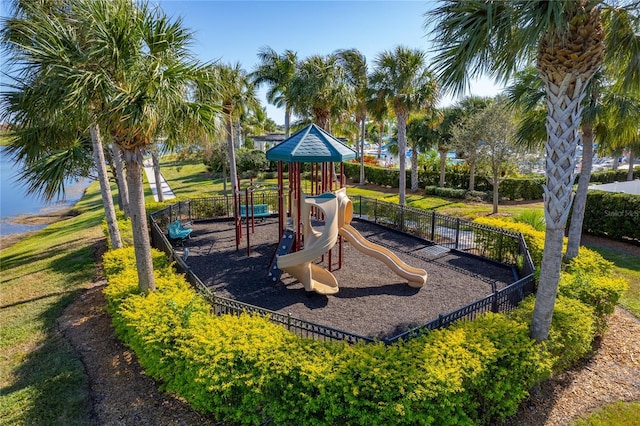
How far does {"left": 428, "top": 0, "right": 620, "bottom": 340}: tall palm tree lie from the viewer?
4898 mm

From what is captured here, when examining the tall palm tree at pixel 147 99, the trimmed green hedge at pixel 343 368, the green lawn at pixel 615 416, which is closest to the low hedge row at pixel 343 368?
the trimmed green hedge at pixel 343 368

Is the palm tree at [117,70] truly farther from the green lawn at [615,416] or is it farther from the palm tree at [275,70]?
the palm tree at [275,70]

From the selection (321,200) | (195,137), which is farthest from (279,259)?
(195,137)

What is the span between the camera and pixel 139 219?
7.14 metres

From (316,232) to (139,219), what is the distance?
4715 millimetres

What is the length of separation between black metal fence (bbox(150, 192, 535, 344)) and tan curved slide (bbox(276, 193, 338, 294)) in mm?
1732

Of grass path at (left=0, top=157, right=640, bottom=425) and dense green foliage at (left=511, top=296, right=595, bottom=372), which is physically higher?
dense green foliage at (left=511, top=296, right=595, bottom=372)

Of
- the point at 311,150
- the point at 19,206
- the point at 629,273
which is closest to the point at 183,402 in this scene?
the point at 311,150

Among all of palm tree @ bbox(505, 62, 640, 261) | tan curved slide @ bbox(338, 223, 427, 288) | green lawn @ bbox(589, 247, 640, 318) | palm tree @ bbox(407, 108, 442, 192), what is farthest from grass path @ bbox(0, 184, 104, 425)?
palm tree @ bbox(407, 108, 442, 192)

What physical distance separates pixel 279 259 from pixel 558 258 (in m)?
5.86

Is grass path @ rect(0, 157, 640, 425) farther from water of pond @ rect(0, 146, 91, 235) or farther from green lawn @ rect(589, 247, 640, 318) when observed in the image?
water of pond @ rect(0, 146, 91, 235)

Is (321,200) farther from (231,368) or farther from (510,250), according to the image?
(510,250)

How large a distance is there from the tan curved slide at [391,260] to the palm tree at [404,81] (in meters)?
9.77

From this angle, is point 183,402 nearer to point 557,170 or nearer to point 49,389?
point 49,389
